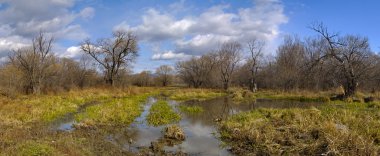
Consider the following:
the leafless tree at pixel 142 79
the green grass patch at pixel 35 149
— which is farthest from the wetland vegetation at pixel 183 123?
the leafless tree at pixel 142 79

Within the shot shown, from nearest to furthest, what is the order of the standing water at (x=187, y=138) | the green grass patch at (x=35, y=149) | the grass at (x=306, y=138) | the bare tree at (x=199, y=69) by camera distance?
1. the green grass patch at (x=35, y=149)
2. the grass at (x=306, y=138)
3. the standing water at (x=187, y=138)
4. the bare tree at (x=199, y=69)

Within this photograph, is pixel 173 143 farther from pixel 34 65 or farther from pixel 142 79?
pixel 142 79

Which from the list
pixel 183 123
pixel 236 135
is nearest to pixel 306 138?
pixel 236 135

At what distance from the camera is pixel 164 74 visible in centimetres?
10306

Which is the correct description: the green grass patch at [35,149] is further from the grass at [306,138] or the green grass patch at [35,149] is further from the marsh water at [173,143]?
the grass at [306,138]

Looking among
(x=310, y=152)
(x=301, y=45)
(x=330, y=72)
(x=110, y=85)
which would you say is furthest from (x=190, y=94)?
(x=310, y=152)

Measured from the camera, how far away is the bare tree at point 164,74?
10056 cm

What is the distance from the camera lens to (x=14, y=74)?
39844 mm

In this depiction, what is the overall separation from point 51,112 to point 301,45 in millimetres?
59575

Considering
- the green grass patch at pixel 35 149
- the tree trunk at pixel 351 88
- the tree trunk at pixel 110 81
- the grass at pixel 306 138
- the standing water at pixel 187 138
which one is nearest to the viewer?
the green grass patch at pixel 35 149

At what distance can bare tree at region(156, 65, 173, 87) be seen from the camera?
330 ft

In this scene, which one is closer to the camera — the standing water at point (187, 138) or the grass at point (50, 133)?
the grass at point (50, 133)

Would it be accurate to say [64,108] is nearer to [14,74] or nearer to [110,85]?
[14,74]

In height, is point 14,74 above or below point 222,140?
above
